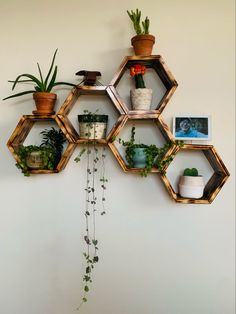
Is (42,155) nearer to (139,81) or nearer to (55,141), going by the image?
(55,141)

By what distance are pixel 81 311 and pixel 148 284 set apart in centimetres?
42

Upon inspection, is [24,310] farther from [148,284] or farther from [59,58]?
[59,58]

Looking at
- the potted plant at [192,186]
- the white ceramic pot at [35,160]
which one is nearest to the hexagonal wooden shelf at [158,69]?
the potted plant at [192,186]

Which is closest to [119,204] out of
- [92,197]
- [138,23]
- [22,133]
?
[92,197]

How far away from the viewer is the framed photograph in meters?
1.16

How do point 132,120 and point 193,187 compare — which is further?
point 132,120

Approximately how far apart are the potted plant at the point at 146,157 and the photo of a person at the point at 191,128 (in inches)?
5.1

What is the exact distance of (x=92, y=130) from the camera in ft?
3.61

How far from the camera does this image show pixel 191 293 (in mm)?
1203

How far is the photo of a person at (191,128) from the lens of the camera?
116 centimetres

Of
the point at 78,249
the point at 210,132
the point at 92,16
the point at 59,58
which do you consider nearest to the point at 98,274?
the point at 78,249

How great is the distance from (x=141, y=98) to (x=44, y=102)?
1.66 feet

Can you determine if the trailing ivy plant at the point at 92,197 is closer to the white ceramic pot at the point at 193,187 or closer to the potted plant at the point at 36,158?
the potted plant at the point at 36,158

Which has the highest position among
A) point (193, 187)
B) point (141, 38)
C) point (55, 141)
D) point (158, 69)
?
point (141, 38)
